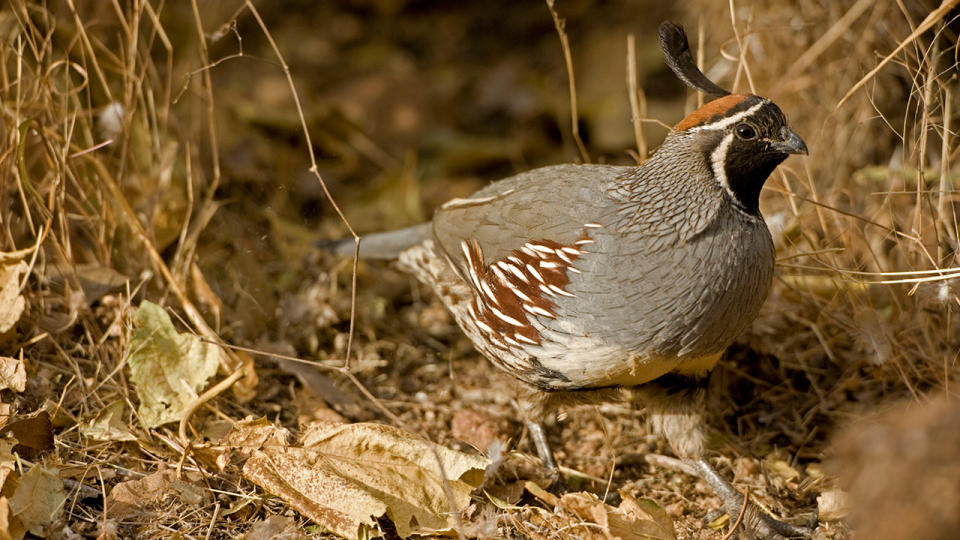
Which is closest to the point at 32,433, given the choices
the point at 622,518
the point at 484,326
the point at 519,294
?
the point at 484,326

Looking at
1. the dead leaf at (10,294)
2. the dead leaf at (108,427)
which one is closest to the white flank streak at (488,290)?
the dead leaf at (108,427)

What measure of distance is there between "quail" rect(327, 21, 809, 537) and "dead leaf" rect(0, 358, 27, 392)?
159 cm

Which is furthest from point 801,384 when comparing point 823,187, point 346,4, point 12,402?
point 346,4

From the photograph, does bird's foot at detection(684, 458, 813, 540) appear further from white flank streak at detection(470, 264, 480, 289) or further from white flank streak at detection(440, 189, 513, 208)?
white flank streak at detection(440, 189, 513, 208)

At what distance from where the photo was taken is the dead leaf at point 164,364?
10.7ft

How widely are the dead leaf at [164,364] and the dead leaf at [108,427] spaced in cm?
8

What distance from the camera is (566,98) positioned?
6.40 metres

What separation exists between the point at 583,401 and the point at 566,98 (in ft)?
11.6

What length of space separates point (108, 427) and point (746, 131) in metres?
2.39

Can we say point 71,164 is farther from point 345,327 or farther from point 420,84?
point 420,84

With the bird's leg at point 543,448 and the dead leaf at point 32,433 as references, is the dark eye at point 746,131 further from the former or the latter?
the dead leaf at point 32,433

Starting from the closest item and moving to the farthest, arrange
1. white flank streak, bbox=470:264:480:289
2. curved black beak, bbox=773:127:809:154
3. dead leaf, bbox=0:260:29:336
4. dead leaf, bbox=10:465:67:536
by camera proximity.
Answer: dead leaf, bbox=10:465:67:536, curved black beak, bbox=773:127:809:154, dead leaf, bbox=0:260:29:336, white flank streak, bbox=470:264:480:289

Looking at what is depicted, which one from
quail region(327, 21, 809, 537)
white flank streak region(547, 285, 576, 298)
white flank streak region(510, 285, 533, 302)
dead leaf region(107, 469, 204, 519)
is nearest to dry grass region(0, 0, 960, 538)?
dead leaf region(107, 469, 204, 519)

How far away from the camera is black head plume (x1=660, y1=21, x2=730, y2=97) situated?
3064 millimetres
